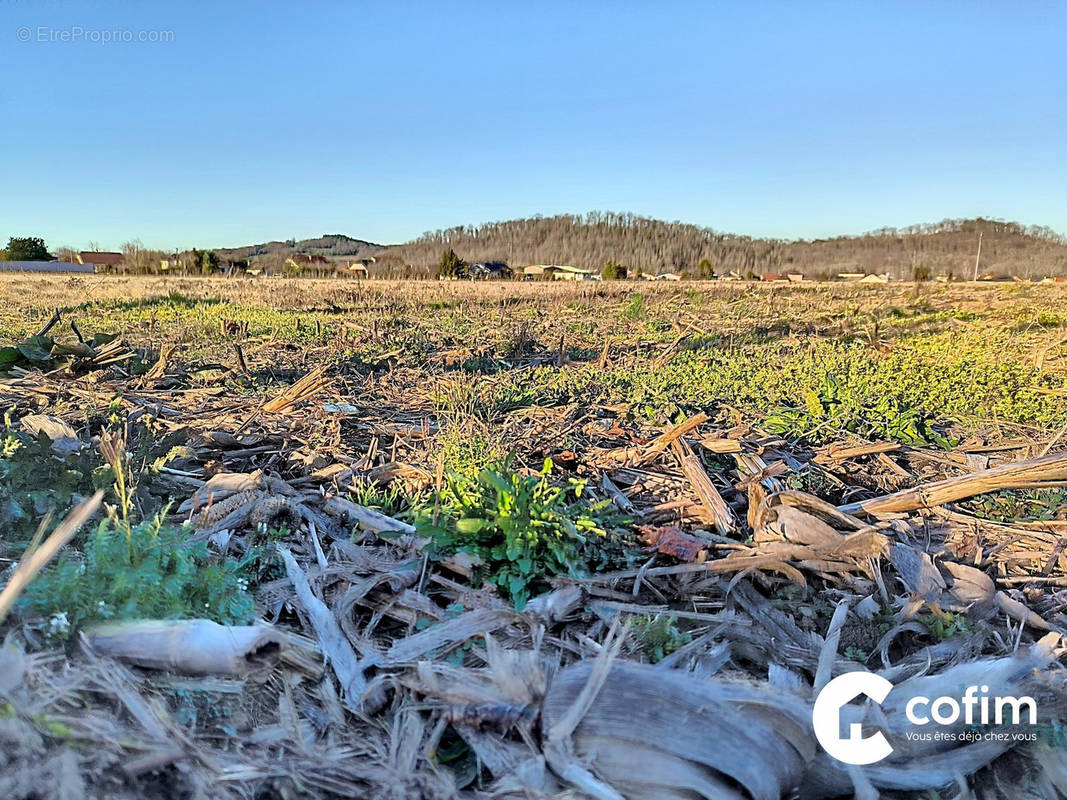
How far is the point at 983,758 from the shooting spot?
6.44ft

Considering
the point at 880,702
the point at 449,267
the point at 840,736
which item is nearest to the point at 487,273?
the point at 449,267

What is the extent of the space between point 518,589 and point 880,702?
4.37 ft

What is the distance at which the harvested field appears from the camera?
70.6 inches

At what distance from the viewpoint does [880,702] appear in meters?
2.12

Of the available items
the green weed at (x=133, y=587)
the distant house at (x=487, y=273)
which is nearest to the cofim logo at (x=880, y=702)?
the green weed at (x=133, y=587)

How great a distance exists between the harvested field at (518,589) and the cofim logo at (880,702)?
0.03m

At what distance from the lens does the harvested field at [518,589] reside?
1.79 m

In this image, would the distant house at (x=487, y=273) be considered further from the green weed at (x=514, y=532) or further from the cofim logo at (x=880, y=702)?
the cofim logo at (x=880, y=702)

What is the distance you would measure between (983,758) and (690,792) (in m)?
0.98

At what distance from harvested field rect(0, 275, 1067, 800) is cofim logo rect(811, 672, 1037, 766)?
0.03 metres

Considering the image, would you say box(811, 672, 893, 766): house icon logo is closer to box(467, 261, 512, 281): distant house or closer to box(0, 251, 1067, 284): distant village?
box(0, 251, 1067, 284): distant village

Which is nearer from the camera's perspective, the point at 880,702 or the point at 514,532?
the point at 880,702

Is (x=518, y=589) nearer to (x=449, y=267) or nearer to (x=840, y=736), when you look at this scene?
(x=840, y=736)

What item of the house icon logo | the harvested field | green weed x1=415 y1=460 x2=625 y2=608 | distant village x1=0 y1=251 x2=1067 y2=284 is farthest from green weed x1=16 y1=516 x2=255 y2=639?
distant village x1=0 y1=251 x2=1067 y2=284
